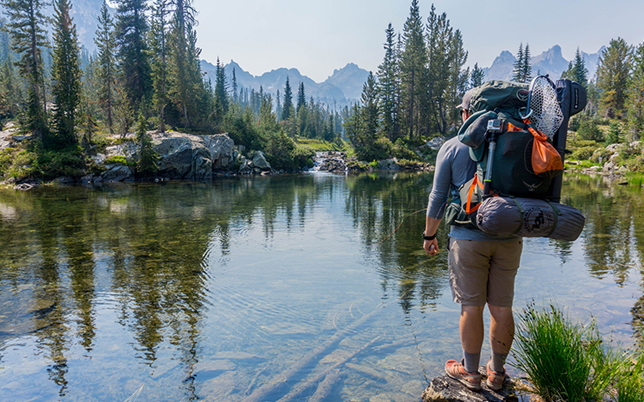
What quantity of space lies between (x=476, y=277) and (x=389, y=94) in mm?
66562

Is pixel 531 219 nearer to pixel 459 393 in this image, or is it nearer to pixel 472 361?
pixel 472 361

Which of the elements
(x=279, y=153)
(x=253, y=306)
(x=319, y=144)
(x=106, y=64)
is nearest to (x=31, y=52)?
(x=106, y=64)

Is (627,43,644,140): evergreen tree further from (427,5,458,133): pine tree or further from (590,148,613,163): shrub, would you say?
(427,5,458,133): pine tree

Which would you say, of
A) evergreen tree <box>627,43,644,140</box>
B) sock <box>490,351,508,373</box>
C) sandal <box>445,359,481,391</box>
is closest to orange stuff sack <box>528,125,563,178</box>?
sock <box>490,351,508,373</box>

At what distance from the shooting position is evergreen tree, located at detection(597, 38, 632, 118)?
6247 centimetres

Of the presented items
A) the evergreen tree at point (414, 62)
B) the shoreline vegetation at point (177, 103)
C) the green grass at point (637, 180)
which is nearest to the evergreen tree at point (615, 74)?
the shoreline vegetation at point (177, 103)

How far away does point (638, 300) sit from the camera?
555cm

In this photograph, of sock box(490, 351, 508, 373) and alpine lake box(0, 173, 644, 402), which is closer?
sock box(490, 351, 508, 373)

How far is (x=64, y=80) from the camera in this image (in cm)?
3431

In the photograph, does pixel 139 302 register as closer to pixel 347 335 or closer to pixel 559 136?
pixel 347 335

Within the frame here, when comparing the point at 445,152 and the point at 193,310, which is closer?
the point at 445,152

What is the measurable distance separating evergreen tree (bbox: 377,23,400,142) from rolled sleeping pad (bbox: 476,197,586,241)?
63.1 m

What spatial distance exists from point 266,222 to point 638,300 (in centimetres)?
1081

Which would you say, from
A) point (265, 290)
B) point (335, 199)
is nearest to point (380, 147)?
point (335, 199)
